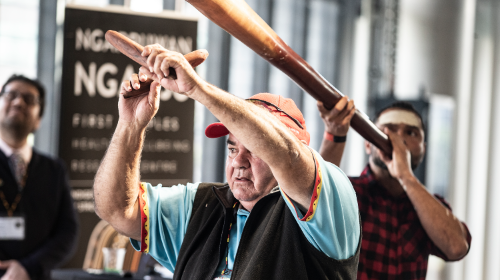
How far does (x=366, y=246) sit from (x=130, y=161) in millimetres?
990

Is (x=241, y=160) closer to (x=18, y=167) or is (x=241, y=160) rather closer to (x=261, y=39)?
(x=261, y=39)

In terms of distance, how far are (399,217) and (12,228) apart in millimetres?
2231

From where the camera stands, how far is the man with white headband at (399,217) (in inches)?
74.2

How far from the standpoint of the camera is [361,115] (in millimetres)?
1622

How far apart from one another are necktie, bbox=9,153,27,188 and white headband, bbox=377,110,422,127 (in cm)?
220

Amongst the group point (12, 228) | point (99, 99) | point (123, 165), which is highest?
point (99, 99)

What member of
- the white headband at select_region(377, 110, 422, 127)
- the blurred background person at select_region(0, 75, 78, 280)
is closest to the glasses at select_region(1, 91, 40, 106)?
the blurred background person at select_region(0, 75, 78, 280)

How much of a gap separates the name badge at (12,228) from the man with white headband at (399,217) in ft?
6.59

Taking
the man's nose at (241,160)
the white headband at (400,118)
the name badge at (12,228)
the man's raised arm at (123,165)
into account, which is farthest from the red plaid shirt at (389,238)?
the name badge at (12,228)

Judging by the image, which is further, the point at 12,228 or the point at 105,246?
the point at 105,246

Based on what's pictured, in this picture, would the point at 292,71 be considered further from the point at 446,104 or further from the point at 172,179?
the point at 446,104

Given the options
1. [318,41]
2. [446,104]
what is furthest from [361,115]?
[318,41]

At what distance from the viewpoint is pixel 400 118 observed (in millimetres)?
2084

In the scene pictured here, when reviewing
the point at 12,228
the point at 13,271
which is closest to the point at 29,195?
the point at 12,228
